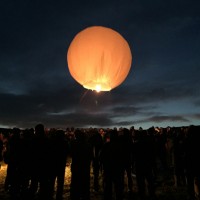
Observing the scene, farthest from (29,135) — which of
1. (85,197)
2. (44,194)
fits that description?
(85,197)

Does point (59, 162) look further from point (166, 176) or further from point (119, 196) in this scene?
point (166, 176)

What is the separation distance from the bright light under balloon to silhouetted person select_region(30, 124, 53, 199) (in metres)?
1.70

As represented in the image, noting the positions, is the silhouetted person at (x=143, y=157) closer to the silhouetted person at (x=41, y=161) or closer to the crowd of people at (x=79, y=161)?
the crowd of people at (x=79, y=161)

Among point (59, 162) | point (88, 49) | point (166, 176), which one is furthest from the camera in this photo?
point (166, 176)

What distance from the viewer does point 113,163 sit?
6941 mm

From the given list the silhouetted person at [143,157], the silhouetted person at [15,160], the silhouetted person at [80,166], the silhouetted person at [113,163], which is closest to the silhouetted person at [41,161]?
the silhouetted person at [80,166]

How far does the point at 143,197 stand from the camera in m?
7.76

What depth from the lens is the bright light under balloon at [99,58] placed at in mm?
6082

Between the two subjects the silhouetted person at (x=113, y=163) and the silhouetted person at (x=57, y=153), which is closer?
the silhouetted person at (x=113, y=163)

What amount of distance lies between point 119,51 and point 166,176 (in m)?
7.85

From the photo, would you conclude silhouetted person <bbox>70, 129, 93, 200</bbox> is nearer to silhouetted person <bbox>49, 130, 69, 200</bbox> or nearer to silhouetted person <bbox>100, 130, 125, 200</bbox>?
silhouetted person <bbox>49, 130, 69, 200</bbox>

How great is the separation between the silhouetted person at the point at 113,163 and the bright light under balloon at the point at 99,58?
4.52 ft

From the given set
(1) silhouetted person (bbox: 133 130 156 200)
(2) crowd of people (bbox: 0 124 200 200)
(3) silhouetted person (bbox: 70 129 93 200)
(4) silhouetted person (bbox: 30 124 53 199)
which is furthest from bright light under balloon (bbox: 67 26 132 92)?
(1) silhouetted person (bbox: 133 130 156 200)

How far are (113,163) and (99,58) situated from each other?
2.58m
